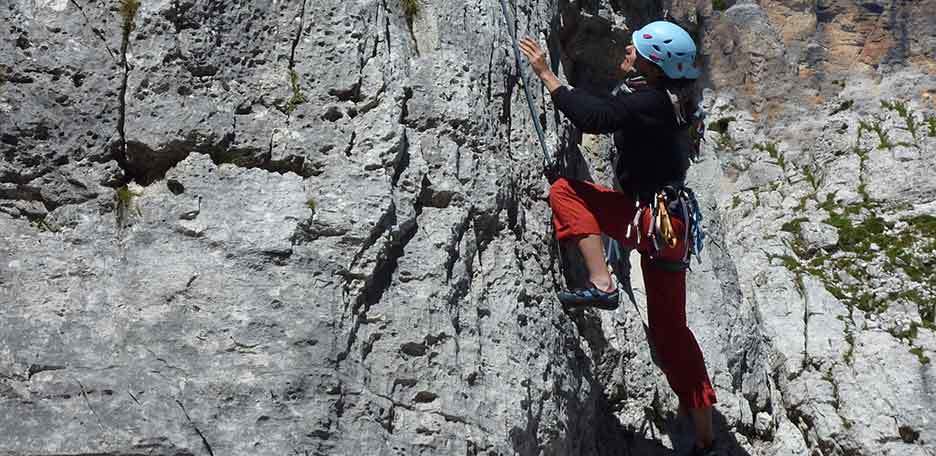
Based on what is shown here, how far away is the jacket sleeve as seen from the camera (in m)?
6.73

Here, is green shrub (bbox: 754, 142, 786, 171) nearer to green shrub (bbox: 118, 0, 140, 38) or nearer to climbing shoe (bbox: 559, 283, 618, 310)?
climbing shoe (bbox: 559, 283, 618, 310)

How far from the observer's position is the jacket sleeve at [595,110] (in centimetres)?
673

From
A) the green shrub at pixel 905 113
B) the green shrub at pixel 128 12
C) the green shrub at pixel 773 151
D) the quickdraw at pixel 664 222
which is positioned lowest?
the quickdraw at pixel 664 222

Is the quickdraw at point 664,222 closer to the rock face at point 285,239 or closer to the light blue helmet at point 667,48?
the rock face at point 285,239

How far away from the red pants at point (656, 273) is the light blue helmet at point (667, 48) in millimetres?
1010

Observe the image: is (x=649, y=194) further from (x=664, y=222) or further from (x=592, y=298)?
(x=592, y=298)

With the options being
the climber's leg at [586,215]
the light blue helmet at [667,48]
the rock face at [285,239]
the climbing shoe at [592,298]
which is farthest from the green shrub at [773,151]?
the climbing shoe at [592,298]

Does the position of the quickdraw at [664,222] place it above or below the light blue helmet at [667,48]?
below

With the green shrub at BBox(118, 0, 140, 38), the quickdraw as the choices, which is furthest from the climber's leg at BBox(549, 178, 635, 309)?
the green shrub at BBox(118, 0, 140, 38)

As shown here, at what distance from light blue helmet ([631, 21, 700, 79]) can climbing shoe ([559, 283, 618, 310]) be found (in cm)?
160

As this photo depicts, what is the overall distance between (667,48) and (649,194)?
106 centimetres

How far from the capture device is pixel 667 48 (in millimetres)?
6914

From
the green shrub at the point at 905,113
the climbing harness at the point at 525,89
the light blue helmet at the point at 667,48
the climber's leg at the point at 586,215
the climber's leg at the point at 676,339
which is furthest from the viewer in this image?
the green shrub at the point at 905,113

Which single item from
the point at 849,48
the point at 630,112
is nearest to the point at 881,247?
the point at 849,48
